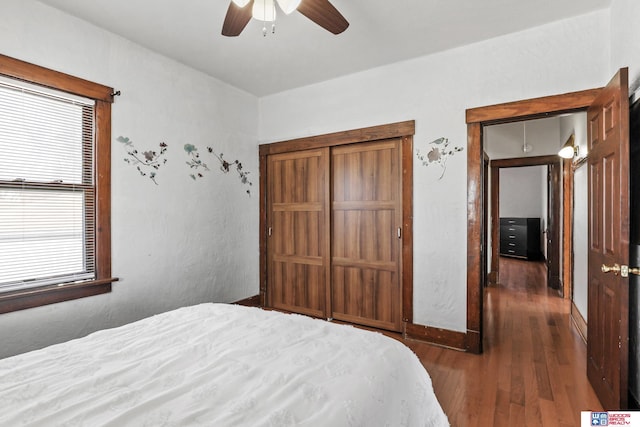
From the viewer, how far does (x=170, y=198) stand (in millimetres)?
3035

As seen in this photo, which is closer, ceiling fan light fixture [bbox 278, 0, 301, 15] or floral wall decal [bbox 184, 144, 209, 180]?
ceiling fan light fixture [bbox 278, 0, 301, 15]

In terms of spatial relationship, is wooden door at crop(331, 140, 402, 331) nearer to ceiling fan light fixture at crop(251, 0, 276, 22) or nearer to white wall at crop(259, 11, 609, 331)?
white wall at crop(259, 11, 609, 331)

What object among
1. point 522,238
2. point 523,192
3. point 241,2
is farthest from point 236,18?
point 523,192

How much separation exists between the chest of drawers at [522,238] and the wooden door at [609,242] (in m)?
6.43

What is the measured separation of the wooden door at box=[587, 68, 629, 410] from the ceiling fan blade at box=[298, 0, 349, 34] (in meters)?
1.57

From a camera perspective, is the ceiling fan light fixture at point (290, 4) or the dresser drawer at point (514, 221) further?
the dresser drawer at point (514, 221)

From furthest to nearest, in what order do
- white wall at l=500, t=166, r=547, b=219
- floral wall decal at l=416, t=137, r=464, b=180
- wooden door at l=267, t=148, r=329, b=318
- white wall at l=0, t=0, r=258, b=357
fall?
1. white wall at l=500, t=166, r=547, b=219
2. wooden door at l=267, t=148, r=329, b=318
3. floral wall decal at l=416, t=137, r=464, b=180
4. white wall at l=0, t=0, r=258, b=357

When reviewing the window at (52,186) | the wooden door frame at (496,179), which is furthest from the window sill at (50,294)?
the wooden door frame at (496,179)

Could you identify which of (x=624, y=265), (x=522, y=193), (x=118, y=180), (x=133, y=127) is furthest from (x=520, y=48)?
(x=522, y=193)

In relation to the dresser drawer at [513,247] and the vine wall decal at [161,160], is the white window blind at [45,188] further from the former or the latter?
the dresser drawer at [513,247]

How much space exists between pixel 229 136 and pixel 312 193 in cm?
113

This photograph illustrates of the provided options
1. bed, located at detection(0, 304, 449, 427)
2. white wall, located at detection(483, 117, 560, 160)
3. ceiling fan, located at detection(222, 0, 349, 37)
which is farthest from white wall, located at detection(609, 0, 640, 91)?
white wall, located at detection(483, 117, 560, 160)

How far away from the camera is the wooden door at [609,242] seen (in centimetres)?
171

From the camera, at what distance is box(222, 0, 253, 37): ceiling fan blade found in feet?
6.01
